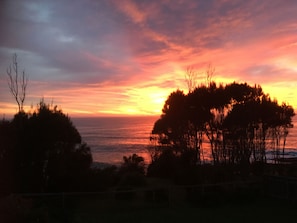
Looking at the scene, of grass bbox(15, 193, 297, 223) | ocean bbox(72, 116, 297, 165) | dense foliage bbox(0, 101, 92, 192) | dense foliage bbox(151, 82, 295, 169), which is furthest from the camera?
ocean bbox(72, 116, 297, 165)

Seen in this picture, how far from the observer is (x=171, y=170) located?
2817 cm

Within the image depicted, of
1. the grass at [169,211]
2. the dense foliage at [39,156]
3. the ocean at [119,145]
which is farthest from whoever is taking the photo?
the ocean at [119,145]

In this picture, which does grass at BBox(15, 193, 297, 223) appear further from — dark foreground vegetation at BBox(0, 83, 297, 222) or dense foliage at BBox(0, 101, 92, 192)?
dense foliage at BBox(0, 101, 92, 192)

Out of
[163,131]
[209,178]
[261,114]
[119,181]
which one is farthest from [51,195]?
[261,114]

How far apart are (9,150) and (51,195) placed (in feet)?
14.5

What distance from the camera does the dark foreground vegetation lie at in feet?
52.6

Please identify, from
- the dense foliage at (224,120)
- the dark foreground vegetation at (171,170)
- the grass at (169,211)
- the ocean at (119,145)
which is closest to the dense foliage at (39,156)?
the dark foreground vegetation at (171,170)

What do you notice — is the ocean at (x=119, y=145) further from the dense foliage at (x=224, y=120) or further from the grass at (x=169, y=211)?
the grass at (x=169, y=211)

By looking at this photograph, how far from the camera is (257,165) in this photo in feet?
88.8

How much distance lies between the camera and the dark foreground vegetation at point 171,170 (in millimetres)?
16047

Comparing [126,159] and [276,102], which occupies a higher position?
[276,102]

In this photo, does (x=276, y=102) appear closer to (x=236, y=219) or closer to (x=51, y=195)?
(x=236, y=219)

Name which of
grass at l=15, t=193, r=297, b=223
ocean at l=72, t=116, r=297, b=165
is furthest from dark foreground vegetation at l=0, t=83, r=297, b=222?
ocean at l=72, t=116, r=297, b=165

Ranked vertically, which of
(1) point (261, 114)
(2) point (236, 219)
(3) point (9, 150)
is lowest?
(2) point (236, 219)
